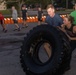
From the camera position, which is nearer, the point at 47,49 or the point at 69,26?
the point at 47,49

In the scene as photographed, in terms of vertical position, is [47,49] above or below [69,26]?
below

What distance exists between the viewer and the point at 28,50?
26.7 feet

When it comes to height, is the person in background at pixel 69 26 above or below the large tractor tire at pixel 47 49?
above

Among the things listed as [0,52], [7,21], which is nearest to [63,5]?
[7,21]

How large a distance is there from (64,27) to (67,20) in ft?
0.88

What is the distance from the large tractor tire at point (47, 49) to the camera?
743cm

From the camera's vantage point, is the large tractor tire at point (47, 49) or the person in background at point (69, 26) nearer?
the large tractor tire at point (47, 49)

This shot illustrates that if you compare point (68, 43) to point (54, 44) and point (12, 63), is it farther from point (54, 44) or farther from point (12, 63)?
point (12, 63)

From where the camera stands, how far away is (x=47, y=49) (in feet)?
26.6

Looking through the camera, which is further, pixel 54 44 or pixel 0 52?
pixel 0 52

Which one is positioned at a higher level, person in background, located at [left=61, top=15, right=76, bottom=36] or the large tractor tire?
person in background, located at [left=61, top=15, right=76, bottom=36]

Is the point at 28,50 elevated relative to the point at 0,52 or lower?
elevated

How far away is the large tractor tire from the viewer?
293 inches

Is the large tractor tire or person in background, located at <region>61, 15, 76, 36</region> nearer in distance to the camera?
the large tractor tire
